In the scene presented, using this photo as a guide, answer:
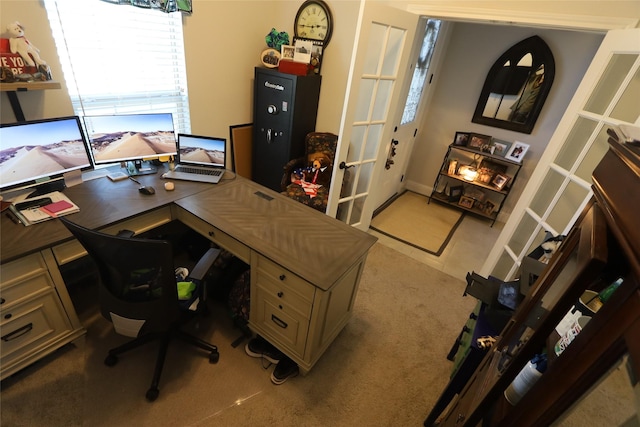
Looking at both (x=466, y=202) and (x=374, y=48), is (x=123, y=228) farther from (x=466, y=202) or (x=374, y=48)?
(x=466, y=202)

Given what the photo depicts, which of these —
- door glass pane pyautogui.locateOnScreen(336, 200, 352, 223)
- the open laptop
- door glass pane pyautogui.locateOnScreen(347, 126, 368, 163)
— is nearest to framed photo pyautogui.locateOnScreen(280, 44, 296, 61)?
door glass pane pyautogui.locateOnScreen(347, 126, 368, 163)

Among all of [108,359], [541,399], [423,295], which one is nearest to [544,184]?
[423,295]

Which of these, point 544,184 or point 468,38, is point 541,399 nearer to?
point 544,184

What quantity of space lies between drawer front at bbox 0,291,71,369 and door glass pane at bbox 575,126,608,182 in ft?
9.62

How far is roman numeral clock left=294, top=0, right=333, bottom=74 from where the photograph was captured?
2672mm

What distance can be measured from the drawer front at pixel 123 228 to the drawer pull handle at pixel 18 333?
35 cm

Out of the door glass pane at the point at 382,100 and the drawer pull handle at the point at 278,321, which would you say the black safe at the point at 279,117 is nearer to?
the door glass pane at the point at 382,100

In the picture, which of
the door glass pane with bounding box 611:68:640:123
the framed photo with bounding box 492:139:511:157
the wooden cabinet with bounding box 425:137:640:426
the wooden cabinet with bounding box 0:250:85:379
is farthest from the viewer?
the framed photo with bounding box 492:139:511:157

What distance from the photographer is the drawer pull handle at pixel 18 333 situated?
54.9 inches

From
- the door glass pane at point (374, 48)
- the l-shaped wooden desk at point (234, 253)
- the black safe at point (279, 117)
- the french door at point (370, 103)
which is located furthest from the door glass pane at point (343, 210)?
the door glass pane at point (374, 48)

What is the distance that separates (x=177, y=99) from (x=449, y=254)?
300 cm

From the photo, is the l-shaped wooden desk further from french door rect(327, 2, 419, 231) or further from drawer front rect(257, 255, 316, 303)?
french door rect(327, 2, 419, 231)

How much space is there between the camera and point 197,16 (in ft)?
7.79

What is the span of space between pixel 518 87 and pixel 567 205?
2.18m
